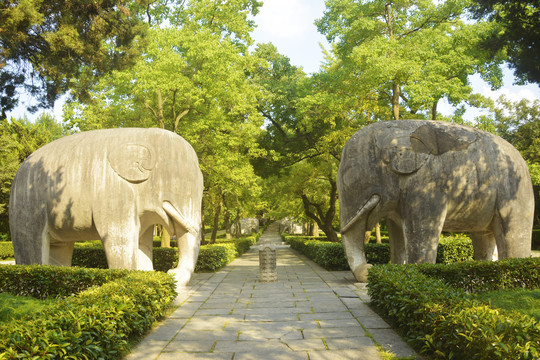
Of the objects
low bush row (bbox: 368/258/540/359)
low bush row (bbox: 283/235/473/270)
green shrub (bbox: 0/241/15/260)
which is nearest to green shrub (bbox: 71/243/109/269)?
low bush row (bbox: 283/235/473/270)

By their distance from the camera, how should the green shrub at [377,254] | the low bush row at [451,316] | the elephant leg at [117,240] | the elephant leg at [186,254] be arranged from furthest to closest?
the green shrub at [377,254]
the elephant leg at [186,254]
the elephant leg at [117,240]
the low bush row at [451,316]

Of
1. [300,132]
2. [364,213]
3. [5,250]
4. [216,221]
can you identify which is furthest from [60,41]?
[5,250]

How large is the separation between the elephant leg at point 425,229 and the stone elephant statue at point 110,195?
4328 mm

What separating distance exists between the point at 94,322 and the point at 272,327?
7.71 ft

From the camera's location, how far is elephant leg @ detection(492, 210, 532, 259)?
761 cm

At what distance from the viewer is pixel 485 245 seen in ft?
28.5

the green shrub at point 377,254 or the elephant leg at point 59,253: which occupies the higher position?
the elephant leg at point 59,253

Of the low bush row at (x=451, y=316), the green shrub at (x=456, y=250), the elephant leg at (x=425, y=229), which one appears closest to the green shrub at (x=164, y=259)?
the low bush row at (x=451, y=316)

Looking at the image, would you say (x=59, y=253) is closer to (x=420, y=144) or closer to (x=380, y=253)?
(x=420, y=144)

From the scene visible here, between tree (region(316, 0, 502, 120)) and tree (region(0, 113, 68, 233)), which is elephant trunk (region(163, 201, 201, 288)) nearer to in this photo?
tree (region(316, 0, 502, 120))

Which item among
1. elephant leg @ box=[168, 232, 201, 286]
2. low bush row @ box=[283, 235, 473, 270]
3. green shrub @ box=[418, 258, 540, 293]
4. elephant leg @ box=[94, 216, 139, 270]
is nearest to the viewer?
green shrub @ box=[418, 258, 540, 293]

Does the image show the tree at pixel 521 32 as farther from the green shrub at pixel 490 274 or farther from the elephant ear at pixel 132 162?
the elephant ear at pixel 132 162

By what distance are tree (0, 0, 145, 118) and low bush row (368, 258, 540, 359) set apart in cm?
675

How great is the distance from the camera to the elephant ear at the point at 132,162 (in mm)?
7402
